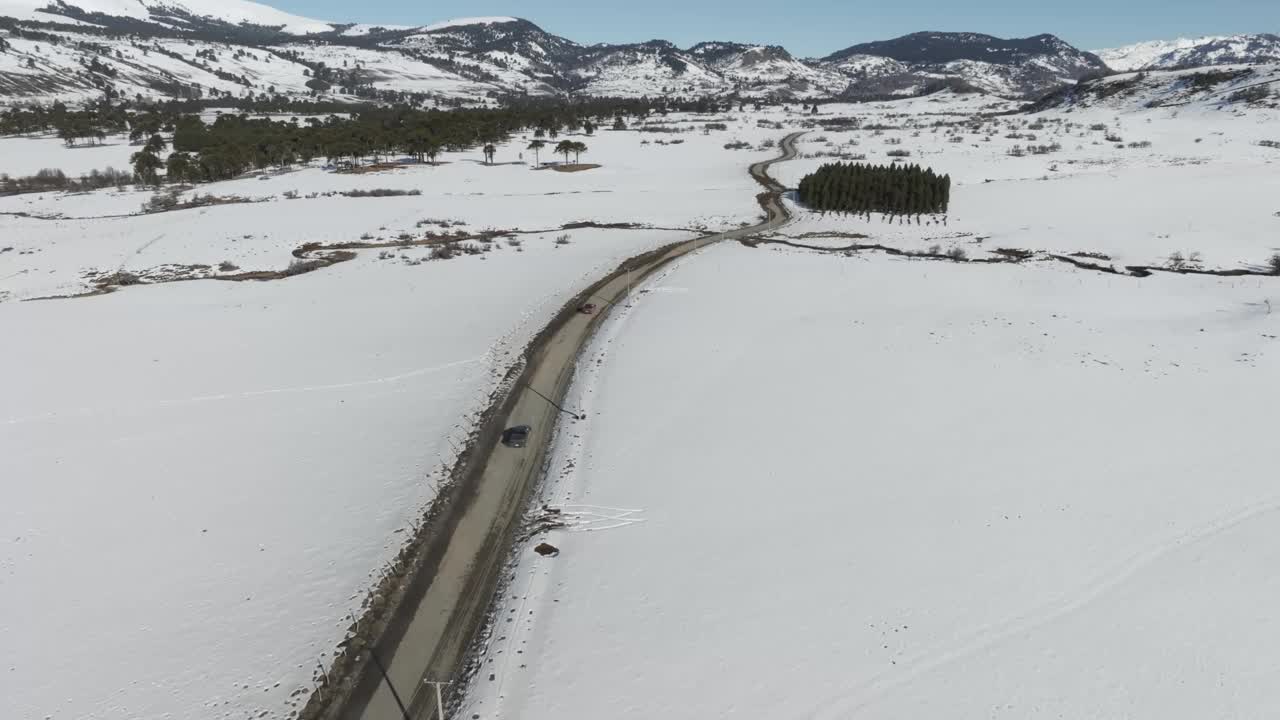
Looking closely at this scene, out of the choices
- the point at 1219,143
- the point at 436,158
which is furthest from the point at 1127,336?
the point at 436,158

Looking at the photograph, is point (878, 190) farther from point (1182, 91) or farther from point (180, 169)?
point (1182, 91)

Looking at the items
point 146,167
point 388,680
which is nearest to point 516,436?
point 388,680

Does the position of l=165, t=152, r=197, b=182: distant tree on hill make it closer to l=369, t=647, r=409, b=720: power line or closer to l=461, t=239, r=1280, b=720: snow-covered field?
l=461, t=239, r=1280, b=720: snow-covered field

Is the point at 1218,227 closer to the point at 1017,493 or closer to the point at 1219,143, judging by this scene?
the point at 1017,493

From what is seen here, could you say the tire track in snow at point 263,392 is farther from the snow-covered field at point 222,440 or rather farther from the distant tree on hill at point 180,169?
the distant tree on hill at point 180,169

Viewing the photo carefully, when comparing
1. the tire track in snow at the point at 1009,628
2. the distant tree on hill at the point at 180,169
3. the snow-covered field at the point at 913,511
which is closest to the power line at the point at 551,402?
the snow-covered field at the point at 913,511

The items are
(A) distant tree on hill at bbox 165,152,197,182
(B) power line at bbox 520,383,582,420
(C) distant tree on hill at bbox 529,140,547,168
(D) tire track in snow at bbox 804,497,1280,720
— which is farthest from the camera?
(C) distant tree on hill at bbox 529,140,547,168

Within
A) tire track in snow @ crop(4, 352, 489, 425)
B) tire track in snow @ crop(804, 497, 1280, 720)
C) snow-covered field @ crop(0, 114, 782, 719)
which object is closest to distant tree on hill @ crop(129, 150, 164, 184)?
snow-covered field @ crop(0, 114, 782, 719)
